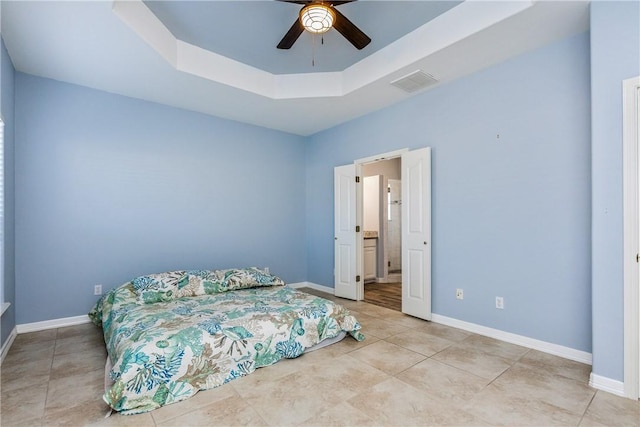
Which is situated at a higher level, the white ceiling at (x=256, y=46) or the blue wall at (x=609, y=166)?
the white ceiling at (x=256, y=46)

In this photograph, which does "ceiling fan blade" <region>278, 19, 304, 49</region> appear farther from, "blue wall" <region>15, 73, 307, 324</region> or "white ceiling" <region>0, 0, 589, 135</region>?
"blue wall" <region>15, 73, 307, 324</region>

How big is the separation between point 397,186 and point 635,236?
484 cm

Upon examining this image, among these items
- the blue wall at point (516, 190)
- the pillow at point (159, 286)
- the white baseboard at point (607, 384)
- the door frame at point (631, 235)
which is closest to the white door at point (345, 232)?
the blue wall at point (516, 190)

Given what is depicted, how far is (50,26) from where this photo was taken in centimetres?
247

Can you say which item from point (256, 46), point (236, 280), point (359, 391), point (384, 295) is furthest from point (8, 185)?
point (384, 295)

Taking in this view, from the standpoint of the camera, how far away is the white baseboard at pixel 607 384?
205 centimetres

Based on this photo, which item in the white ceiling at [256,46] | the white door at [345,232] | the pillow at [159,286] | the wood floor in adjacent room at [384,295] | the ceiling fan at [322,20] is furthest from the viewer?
the white door at [345,232]

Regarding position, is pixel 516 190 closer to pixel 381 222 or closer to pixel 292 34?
pixel 292 34

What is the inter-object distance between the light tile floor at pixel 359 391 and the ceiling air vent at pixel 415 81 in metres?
2.72

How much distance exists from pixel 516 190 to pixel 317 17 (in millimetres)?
2350

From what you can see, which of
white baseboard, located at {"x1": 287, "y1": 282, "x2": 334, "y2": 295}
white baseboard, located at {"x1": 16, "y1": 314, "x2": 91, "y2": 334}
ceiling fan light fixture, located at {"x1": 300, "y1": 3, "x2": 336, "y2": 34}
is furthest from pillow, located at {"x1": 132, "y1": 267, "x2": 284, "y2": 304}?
ceiling fan light fixture, located at {"x1": 300, "y1": 3, "x2": 336, "y2": 34}

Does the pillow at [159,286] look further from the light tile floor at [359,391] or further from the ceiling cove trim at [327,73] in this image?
the ceiling cove trim at [327,73]

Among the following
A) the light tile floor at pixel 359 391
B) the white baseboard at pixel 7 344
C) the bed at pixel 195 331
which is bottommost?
the light tile floor at pixel 359 391

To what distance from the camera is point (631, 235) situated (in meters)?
2.03
